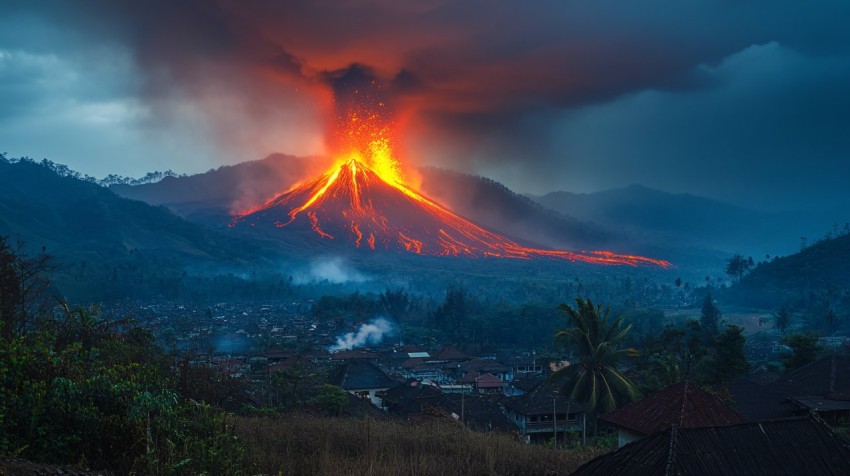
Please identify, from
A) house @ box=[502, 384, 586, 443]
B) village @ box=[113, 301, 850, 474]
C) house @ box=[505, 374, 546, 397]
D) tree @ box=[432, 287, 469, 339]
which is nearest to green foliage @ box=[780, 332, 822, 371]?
village @ box=[113, 301, 850, 474]

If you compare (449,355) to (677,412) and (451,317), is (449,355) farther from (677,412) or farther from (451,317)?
(677,412)

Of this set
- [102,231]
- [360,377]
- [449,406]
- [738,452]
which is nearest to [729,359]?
[449,406]

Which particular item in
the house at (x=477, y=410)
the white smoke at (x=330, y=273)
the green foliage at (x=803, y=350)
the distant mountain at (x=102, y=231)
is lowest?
the house at (x=477, y=410)

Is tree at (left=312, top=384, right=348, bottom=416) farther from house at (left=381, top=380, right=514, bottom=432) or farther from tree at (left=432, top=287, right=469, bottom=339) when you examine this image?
tree at (left=432, top=287, right=469, bottom=339)

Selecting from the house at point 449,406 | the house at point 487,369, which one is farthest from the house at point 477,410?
the house at point 487,369

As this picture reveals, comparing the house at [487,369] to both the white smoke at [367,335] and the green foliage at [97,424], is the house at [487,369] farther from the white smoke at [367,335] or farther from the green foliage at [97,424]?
the green foliage at [97,424]

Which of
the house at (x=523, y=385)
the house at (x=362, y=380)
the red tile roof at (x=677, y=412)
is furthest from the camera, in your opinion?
the house at (x=523, y=385)

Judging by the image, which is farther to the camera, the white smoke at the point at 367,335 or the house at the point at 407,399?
the white smoke at the point at 367,335
